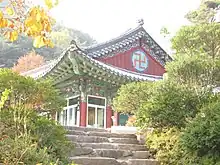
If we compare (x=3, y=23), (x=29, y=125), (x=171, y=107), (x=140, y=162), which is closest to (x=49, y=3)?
(x=3, y=23)

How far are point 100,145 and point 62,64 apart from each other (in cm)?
614

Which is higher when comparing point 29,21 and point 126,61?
point 126,61

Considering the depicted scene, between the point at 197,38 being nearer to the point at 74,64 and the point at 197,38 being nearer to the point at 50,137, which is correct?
the point at 74,64

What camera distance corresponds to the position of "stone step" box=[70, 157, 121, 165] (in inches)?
246

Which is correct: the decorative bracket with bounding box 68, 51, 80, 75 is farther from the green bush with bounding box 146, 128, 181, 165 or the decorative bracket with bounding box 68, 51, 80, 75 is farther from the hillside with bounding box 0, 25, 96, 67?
the hillside with bounding box 0, 25, 96, 67

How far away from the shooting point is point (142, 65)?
1585 cm

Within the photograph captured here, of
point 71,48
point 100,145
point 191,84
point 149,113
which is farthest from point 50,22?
point 71,48

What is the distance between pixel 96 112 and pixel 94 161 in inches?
317

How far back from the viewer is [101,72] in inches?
518

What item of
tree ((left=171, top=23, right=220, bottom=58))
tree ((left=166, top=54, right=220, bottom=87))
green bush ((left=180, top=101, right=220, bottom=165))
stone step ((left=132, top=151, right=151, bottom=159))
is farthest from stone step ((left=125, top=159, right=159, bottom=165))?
tree ((left=171, top=23, right=220, bottom=58))

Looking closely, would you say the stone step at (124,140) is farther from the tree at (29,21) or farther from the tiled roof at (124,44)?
the tiled roof at (124,44)

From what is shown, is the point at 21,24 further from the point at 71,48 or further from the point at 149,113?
the point at 71,48

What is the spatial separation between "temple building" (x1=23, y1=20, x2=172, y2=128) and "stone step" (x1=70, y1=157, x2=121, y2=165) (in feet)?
19.2

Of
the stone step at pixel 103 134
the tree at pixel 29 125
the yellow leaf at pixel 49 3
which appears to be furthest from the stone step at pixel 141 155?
the yellow leaf at pixel 49 3
